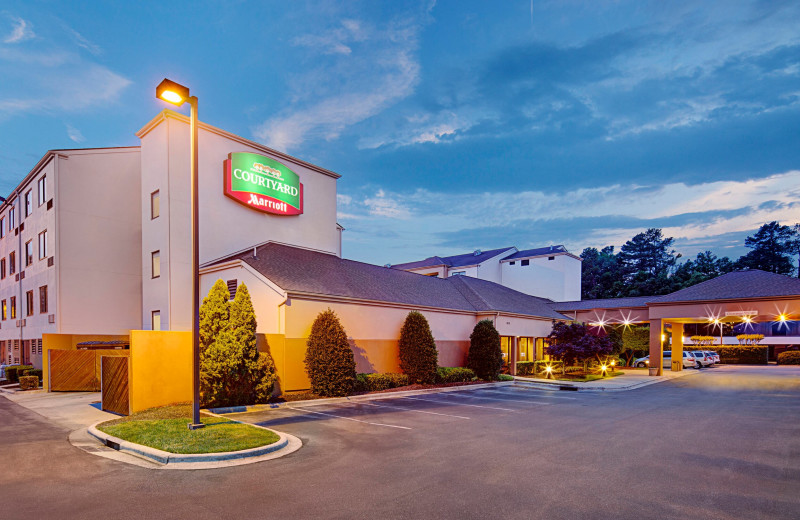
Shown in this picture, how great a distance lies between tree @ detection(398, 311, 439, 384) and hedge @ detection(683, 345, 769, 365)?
49002 mm

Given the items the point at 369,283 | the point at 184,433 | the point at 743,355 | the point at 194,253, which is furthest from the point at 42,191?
the point at 743,355

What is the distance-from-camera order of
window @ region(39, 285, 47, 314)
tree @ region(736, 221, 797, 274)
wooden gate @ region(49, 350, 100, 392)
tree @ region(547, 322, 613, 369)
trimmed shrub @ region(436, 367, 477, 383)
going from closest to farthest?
wooden gate @ region(49, 350, 100, 392) < trimmed shrub @ region(436, 367, 477, 383) < window @ region(39, 285, 47, 314) < tree @ region(547, 322, 613, 369) < tree @ region(736, 221, 797, 274)

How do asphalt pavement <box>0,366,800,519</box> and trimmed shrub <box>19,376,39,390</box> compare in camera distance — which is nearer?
asphalt pavement <box>0,366,800,519</box>

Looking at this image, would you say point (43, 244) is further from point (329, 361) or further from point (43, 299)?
point (329, 361)

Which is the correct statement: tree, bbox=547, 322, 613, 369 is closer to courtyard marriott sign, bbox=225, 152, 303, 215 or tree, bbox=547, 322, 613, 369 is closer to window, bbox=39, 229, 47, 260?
courtyard marriott sign, bbox=225, 152, 303, 215

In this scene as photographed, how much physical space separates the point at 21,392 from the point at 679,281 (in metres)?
72.3

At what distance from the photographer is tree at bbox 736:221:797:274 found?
82750 millimetres

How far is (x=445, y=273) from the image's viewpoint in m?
49.0

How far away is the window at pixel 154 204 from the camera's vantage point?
23986 mm

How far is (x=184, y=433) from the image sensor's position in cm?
1094

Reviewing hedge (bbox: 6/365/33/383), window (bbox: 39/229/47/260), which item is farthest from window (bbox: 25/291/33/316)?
hedge (bbox: 6/365/33/383)

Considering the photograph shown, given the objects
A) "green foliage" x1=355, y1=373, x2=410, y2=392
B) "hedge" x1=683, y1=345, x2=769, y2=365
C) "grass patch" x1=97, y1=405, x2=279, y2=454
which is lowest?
"hedge" x1=683, y1=345, x2=769, y2=365

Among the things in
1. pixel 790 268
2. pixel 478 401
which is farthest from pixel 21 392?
pixel 790 268

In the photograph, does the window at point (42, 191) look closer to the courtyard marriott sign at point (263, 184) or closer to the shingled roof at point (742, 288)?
the courtyard marriott sign at point (263, 184)
